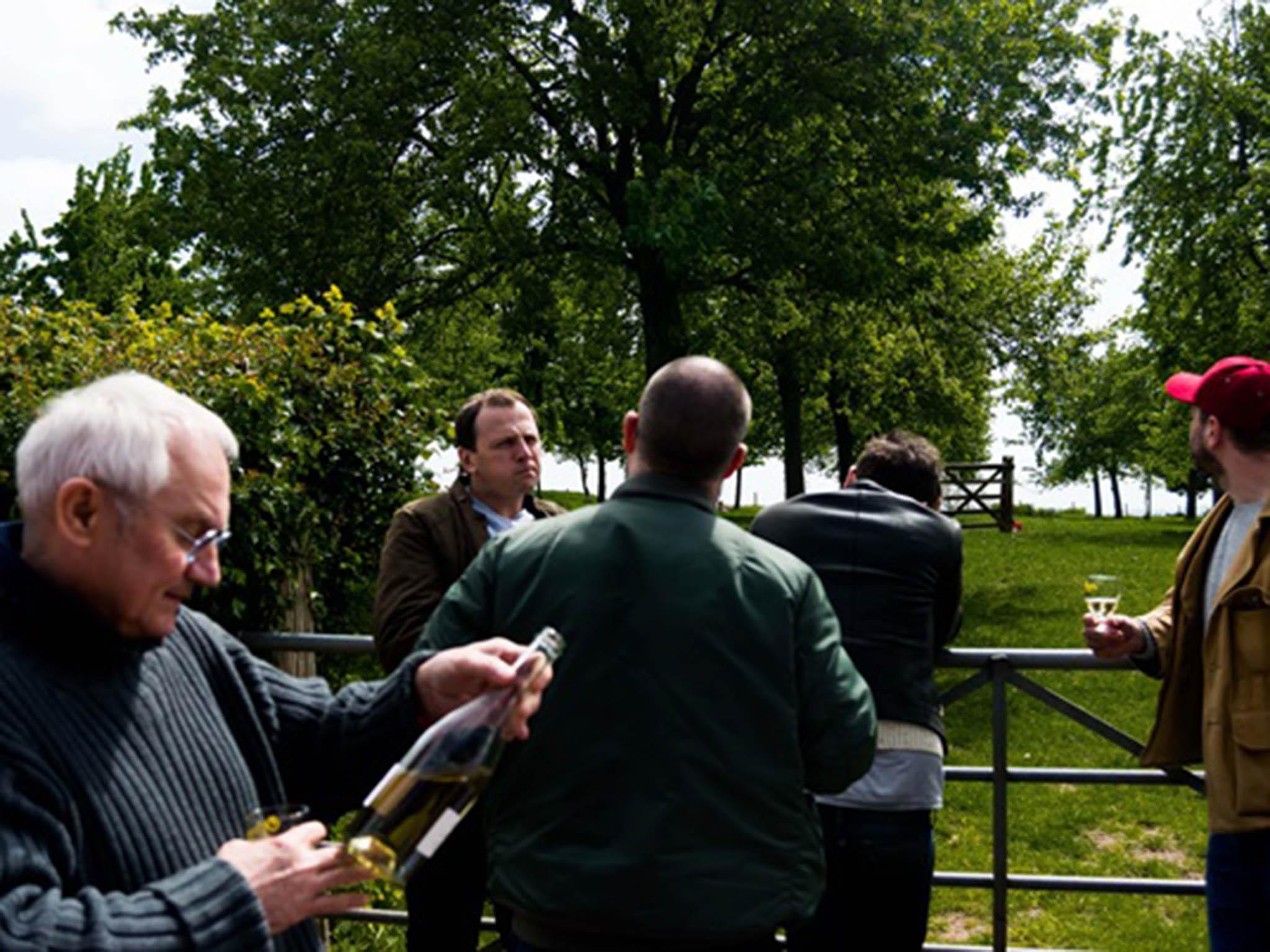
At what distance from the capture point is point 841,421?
38.3 meters

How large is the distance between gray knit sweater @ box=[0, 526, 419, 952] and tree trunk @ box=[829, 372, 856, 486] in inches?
1201

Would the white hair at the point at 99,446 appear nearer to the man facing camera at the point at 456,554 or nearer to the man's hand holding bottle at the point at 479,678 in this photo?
the man's hand holding bottle at the point at 479,678

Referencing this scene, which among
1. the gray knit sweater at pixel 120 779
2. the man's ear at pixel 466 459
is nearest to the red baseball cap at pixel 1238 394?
the man's ear at pixel 466 459

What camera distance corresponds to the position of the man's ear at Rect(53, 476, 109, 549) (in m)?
1.88

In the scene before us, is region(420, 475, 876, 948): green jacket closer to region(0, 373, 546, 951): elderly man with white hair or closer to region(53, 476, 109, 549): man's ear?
region(0, 373, 546, 951): elderly man with white hair

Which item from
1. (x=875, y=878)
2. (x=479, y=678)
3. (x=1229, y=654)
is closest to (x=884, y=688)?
(x=875, y=878)

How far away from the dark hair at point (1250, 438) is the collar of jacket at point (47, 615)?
9.97 ft

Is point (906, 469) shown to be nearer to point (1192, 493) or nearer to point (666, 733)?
point (666, 733)

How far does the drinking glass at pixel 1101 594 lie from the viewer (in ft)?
13.5

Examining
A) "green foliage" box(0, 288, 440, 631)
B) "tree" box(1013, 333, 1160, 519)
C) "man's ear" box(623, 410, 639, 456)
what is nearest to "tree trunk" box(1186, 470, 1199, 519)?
"tree" box(1013, 333, 1160, 519)

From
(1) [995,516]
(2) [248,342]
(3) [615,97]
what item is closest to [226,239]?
(3) [615,97]

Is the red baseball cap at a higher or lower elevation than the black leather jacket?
higher

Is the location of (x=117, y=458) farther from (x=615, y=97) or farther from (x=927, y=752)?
(x=615, y=97)

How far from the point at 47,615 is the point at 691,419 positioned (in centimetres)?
141
